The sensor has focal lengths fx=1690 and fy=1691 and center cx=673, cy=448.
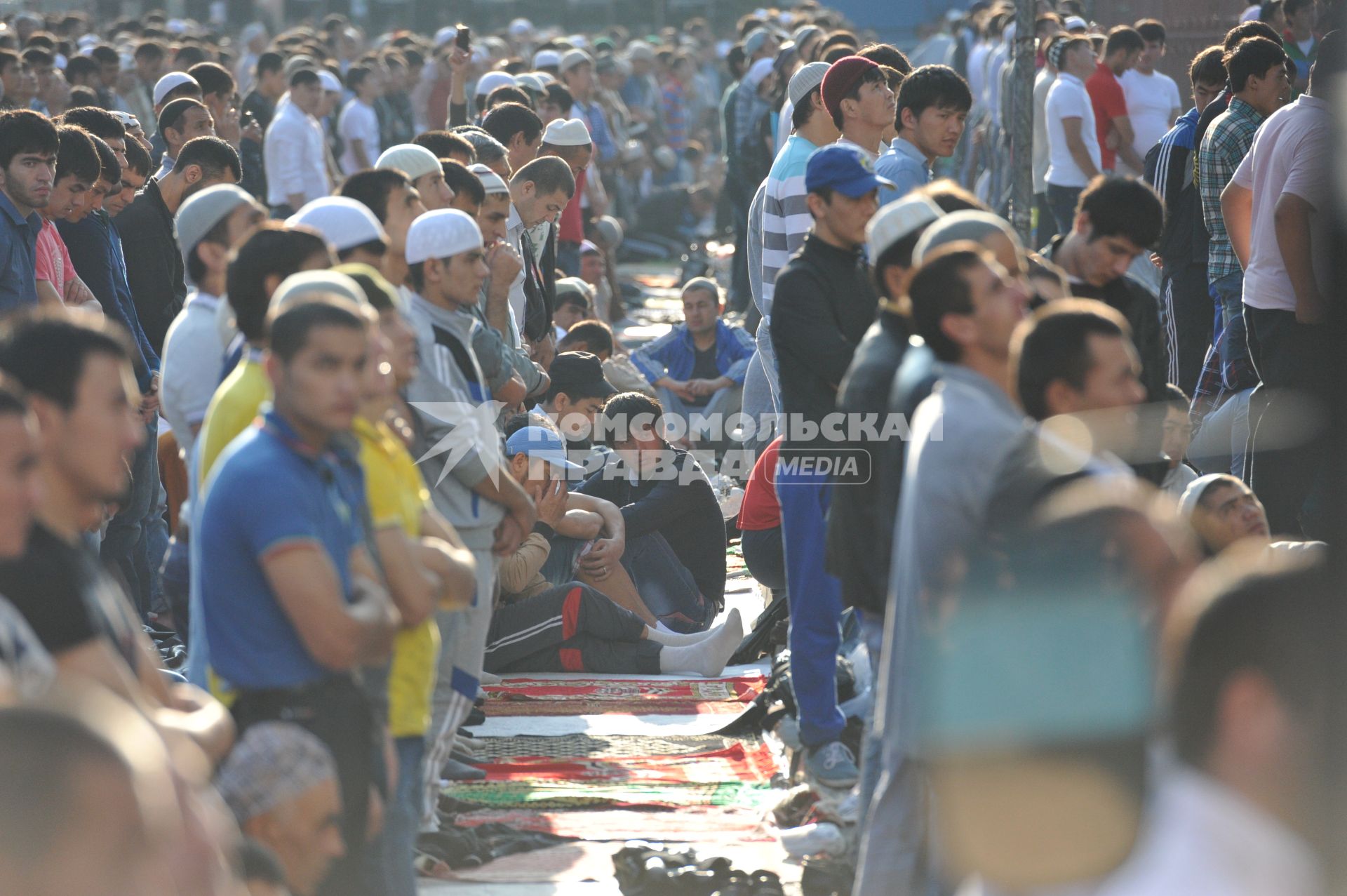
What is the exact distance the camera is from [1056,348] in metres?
3.24

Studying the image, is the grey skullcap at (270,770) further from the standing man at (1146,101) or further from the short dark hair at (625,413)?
the standing man at (1146,101)

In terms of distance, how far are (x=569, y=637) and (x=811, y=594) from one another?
1720 mm

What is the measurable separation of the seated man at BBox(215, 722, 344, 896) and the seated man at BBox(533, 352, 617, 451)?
15.0ft

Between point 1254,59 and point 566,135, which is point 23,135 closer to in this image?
point 566,135

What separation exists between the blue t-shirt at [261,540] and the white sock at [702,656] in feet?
11.8

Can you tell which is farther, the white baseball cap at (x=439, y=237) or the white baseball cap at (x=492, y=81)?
the white baseball cap at (x=492, y=81)

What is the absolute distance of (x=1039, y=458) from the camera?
10.4 feet

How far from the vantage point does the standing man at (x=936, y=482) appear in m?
3.33

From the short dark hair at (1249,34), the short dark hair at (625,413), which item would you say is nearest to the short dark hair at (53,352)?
the short dark hair at (625,413)

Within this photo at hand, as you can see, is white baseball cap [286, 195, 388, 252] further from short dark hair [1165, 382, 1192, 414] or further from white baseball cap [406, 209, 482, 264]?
short dark hair [1165, 382, 1192, 414]

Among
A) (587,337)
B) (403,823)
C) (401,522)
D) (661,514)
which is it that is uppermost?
(401,522)

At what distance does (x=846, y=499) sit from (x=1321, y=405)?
2.93 m

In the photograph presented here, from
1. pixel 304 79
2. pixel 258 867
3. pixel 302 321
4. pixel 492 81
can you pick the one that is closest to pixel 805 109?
pixel 302 321

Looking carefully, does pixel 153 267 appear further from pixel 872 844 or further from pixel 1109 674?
pixel 1109 674
